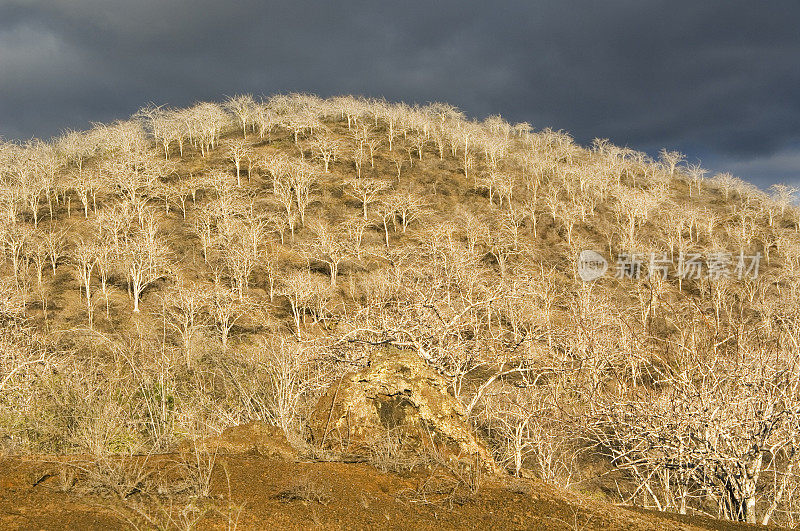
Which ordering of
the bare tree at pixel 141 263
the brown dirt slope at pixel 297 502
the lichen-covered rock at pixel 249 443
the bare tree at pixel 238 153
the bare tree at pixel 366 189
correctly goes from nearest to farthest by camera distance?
1. the brown dirt slope at pixel 297 502
2. the lichen-covered rock at pixel 249 443
3. the bare tree at pixel 141 263
4. the bare tree at pixel 366 189
5. the bare tree at pixel 238 153

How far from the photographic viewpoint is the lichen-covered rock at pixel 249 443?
216 inches

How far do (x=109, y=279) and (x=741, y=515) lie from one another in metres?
49.1

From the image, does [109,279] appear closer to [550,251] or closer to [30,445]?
[30,445]

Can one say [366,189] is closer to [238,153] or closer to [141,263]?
[238,153]

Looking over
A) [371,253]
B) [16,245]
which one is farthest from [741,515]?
[16,245]

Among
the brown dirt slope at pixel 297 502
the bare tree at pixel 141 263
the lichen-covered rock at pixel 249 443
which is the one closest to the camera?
the brown dirt slope at pixel 297 502

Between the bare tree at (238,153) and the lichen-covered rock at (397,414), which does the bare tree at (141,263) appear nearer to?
the bare tree at (238,153)

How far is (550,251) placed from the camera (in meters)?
53.9

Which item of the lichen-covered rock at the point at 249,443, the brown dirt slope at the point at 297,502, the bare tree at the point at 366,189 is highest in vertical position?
the bare tree at the point at 366,189

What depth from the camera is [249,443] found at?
5.70 meters

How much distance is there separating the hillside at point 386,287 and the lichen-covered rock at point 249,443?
0.95 ft

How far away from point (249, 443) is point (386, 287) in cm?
2888

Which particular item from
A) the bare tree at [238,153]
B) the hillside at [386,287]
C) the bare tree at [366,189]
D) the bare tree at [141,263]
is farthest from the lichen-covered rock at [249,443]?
the bare tree at [238,153]

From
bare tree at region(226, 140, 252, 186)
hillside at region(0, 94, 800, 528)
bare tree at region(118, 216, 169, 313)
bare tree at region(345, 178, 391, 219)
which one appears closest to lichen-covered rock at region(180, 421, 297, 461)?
hillside at region(0, 94, 800, 528)
